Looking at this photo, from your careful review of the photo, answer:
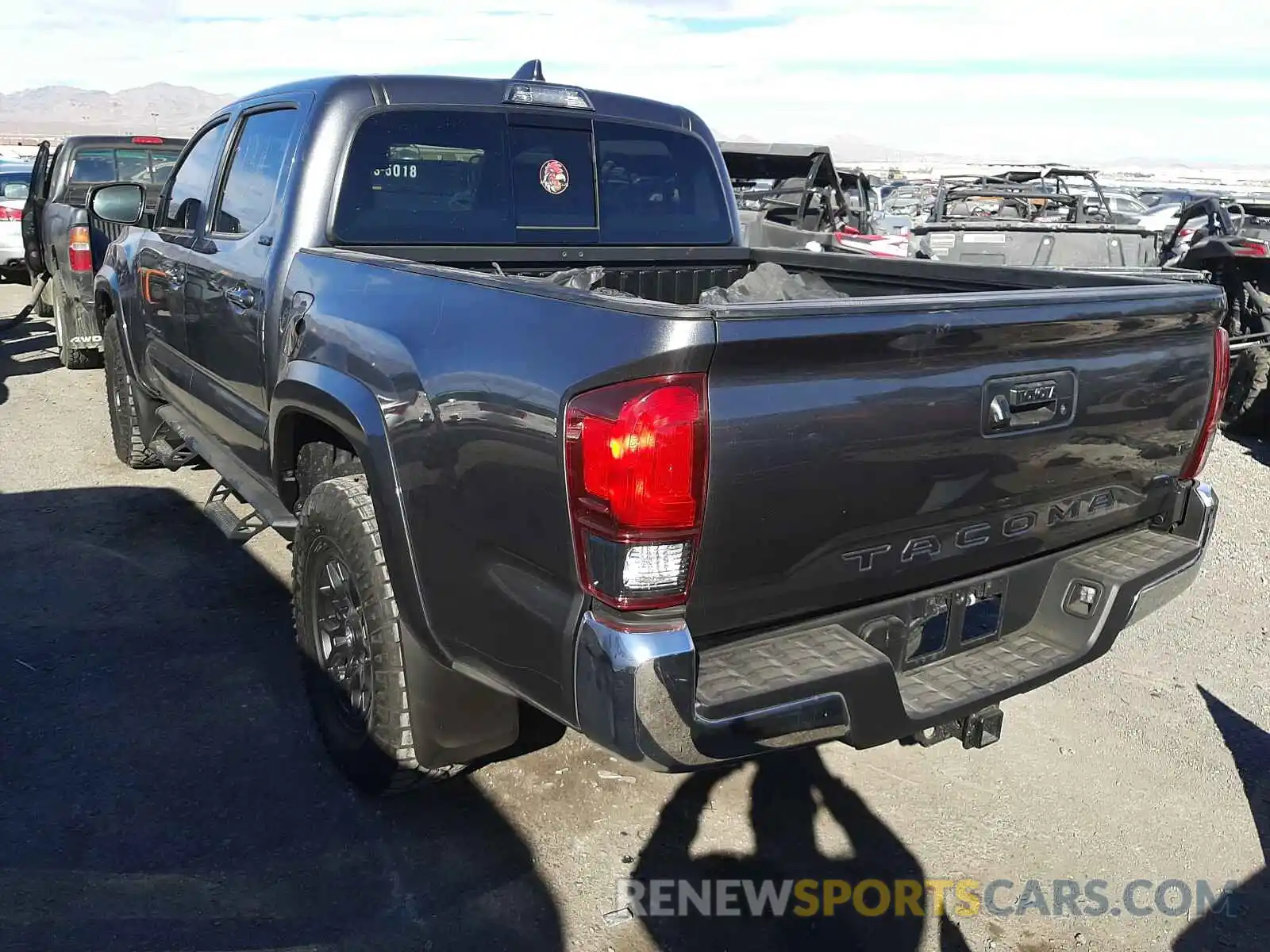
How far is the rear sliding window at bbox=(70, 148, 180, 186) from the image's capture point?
9.33 metres

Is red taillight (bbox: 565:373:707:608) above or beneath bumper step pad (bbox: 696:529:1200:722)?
above

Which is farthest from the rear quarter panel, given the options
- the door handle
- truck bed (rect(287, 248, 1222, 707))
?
the door handle

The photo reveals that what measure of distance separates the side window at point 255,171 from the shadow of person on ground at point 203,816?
1.62 metres

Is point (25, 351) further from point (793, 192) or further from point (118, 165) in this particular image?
point (793, 192)

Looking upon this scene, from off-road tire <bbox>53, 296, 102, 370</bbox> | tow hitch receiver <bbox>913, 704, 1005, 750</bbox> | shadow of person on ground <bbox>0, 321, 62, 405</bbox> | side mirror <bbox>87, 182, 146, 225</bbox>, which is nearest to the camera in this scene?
tow hitch receiver <bbox>913, 704, 1005, 750</bbox>

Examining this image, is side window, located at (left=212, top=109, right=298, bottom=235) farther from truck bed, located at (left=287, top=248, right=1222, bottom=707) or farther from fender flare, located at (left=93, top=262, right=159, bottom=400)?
fender flare, located at (left=93, top=262, right=159, bottom=400)

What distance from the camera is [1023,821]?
10.4 feet

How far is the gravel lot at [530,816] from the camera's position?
2.70 meters

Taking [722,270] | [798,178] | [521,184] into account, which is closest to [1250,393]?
[722,270]

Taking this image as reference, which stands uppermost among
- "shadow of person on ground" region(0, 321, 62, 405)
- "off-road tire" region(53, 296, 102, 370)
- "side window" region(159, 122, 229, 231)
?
"side window" region(159, 122, 229, 231)

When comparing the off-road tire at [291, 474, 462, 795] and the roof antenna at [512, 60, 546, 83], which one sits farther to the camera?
the roof antenna at [512, 60, 546, 83]

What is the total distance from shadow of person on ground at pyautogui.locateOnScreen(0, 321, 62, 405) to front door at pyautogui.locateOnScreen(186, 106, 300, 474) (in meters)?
5.16

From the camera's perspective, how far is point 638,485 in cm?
203

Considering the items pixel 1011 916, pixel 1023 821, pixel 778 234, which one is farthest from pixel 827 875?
pixel 778 234
